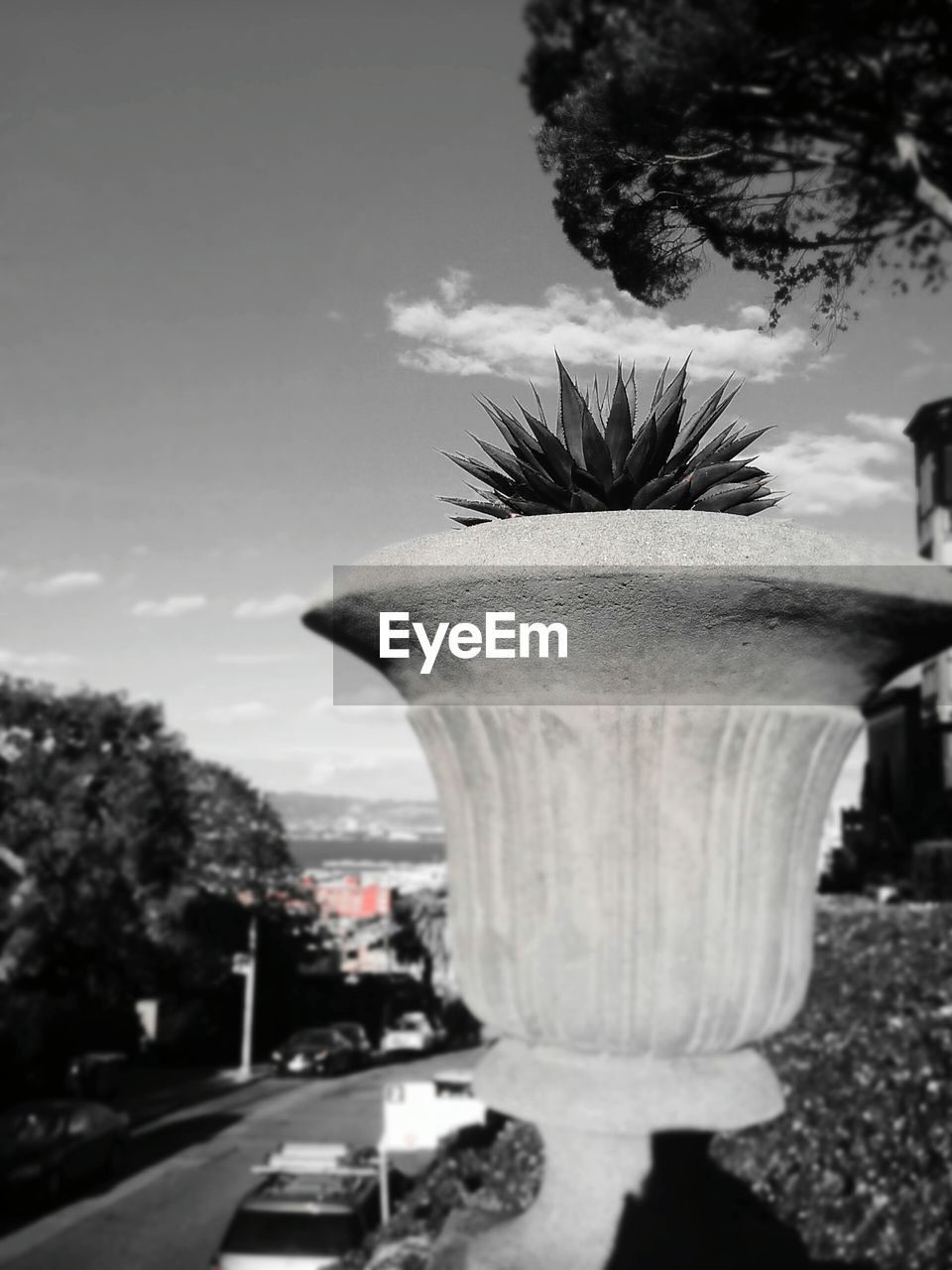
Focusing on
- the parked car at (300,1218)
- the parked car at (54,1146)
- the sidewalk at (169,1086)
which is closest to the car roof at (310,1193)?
the parked car at (300,1218)

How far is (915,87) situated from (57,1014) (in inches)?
779

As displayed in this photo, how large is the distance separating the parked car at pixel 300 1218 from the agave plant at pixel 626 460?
6.32 metres

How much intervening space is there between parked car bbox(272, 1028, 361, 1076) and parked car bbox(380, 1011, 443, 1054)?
4.27 meters

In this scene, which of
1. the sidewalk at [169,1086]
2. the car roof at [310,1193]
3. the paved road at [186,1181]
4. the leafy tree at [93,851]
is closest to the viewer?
the car roof at [310,1193]

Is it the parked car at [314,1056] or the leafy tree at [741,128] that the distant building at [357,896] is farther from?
the leafy tree at [741,128]

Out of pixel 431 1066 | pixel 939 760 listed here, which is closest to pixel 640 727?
pixel 939 760

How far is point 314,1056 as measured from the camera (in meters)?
24.1

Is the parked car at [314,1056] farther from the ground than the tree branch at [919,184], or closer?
closer

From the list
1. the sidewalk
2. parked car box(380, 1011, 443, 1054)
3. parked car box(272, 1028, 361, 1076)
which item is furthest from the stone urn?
parked car box(380, 1011, 443, 1054)

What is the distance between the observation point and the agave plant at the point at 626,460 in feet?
6.99

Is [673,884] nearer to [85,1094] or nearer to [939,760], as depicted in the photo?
[939,760]

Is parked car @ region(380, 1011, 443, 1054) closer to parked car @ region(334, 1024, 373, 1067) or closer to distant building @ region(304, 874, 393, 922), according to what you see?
parked car @ region(334, 1024, 373, 1067)

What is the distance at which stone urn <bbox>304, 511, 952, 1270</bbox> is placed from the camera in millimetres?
1855

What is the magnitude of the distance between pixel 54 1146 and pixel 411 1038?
18.3 metres
